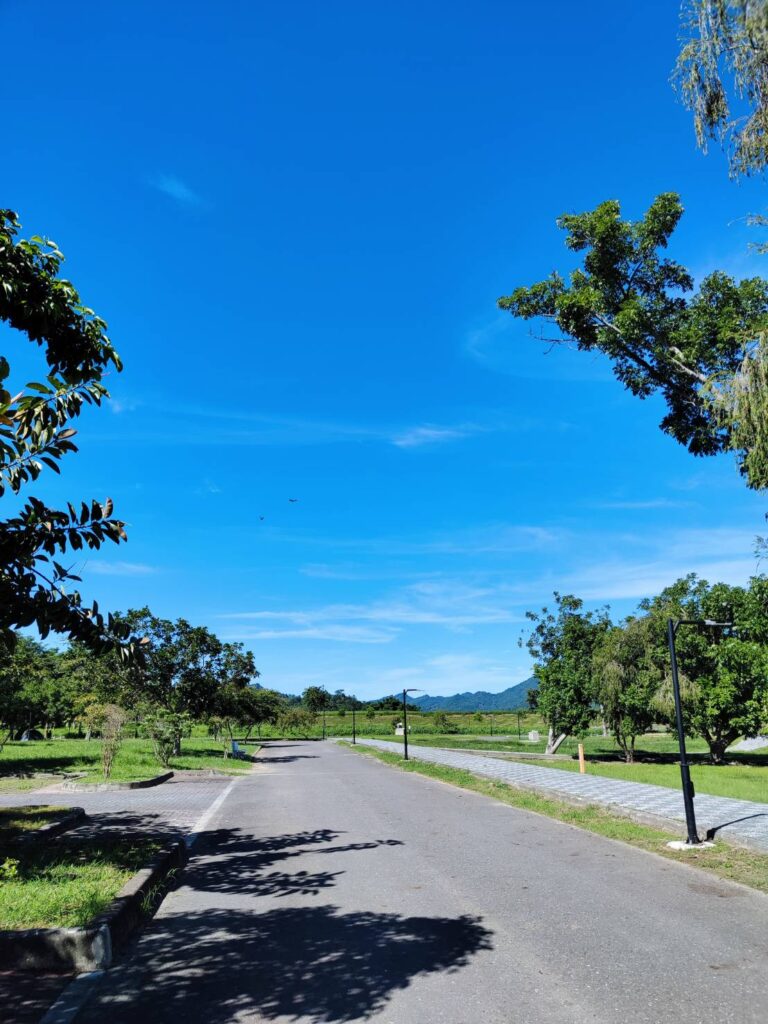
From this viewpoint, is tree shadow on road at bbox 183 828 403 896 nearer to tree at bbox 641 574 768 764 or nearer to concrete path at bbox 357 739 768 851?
concrete path at bbox 357 739 768 851

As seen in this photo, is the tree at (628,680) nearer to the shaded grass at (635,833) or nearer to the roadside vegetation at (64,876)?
the shaded grass at (635,833)

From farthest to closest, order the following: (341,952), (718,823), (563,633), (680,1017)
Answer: (563,633) → (718,823) → (341,952) → (680,1017)

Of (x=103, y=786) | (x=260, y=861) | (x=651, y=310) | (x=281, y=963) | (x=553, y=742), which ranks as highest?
(x=651, y=310)

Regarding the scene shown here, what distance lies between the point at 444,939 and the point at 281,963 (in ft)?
4.77

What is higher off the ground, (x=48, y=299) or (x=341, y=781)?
(x=48, y=299)

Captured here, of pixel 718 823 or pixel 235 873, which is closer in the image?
pixel 235 873

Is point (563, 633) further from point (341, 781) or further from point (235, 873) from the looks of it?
point (235, 873)

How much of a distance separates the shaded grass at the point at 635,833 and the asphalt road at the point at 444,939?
1.27ft

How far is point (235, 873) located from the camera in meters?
8.41

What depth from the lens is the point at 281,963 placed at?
16.8 ft

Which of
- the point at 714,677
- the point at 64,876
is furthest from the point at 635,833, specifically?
the point at 714,677

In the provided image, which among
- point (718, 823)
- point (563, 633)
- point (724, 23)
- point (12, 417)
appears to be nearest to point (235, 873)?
point (12, 417)

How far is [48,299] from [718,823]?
1223 cm

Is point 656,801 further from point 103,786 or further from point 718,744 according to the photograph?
point 718,744
